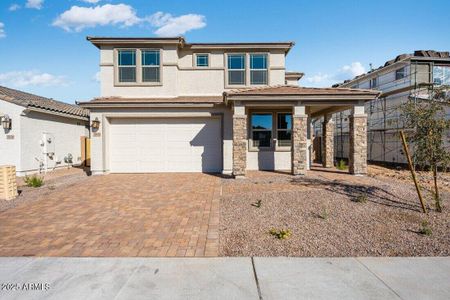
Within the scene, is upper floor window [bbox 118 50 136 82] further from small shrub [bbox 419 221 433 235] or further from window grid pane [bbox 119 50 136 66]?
small shrub [bbox 419 221 433 235]

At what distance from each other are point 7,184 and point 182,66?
9.77 m

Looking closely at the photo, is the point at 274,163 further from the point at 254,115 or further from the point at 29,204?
the point at 29,204

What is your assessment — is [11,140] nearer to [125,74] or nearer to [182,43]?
[125,74]

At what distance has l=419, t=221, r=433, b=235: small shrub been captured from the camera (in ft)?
17.5

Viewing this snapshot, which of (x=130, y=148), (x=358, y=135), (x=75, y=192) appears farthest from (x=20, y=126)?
(x=358, y=135)

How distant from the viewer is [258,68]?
15.2 m

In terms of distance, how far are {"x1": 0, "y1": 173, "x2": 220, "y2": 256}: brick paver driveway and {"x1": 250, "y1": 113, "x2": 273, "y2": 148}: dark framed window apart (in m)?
4.99

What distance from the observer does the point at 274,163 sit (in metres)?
14.2

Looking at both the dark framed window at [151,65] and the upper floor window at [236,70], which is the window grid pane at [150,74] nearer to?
the dark framed window at [151,65]

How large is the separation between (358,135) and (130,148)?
10755 millimetres

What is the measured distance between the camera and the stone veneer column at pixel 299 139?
12000 mm

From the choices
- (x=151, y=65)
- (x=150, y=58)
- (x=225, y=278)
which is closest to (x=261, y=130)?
(x=151, y=65)

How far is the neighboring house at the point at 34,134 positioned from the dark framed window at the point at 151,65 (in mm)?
5463

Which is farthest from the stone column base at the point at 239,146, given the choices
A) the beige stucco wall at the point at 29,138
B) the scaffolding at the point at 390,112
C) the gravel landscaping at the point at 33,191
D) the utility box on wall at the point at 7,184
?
the scaffolding at the point at 390,112
